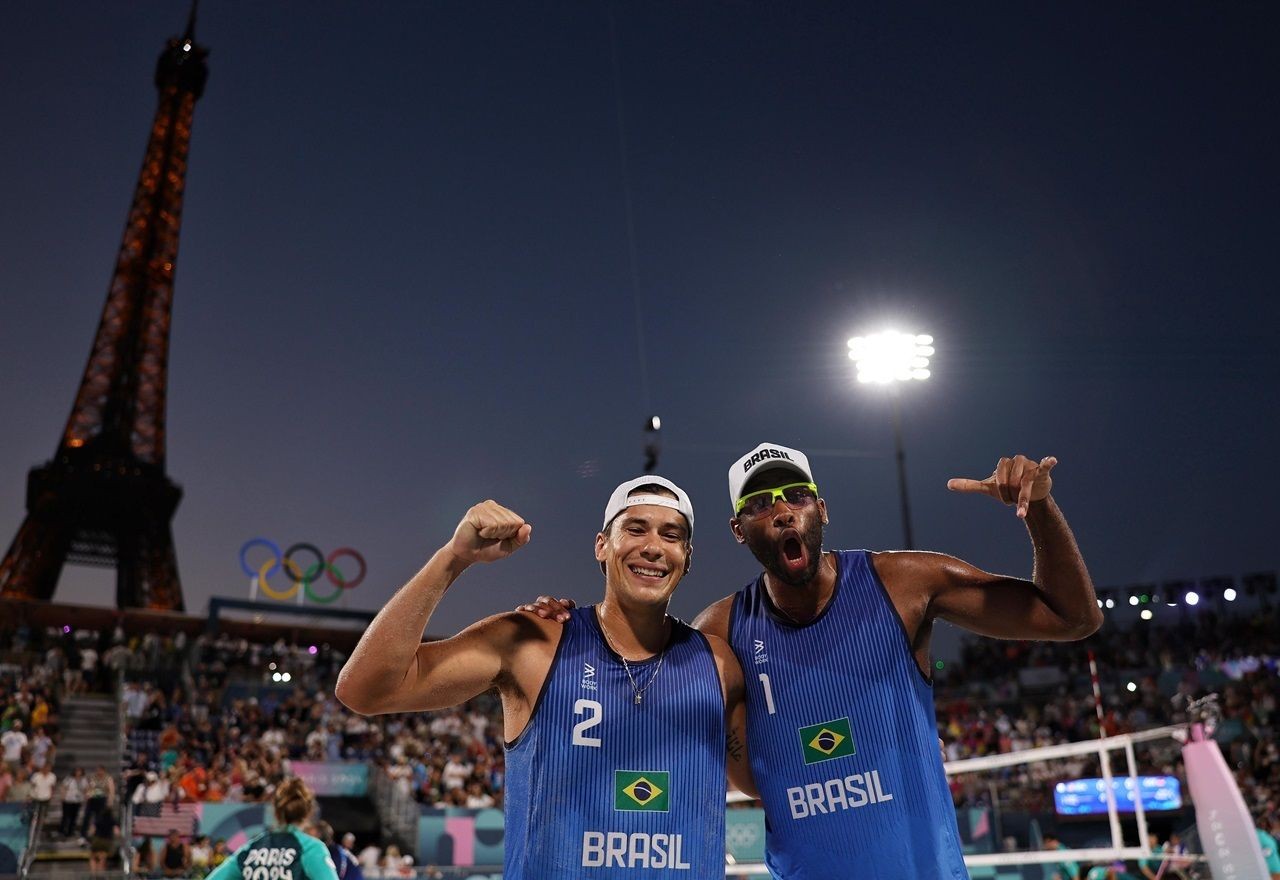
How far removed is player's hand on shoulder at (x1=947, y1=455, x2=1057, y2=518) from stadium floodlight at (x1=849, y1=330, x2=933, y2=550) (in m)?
12.5

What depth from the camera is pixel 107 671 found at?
70.9ft

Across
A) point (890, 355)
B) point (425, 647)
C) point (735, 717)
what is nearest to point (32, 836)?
point (425, 647)

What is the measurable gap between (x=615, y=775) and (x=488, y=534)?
79cm

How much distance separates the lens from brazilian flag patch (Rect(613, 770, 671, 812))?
9.59 ft

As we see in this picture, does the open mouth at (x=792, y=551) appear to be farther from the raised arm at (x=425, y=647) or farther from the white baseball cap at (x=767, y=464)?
the raised arm at (x=425, y=647)

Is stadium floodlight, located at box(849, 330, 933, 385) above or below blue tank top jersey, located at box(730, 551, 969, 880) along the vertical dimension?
above

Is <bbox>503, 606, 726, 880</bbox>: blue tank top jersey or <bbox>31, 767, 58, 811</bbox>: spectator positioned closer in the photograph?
<bbox>503, 606, 726, 880</bbox>: blue tank top jersey

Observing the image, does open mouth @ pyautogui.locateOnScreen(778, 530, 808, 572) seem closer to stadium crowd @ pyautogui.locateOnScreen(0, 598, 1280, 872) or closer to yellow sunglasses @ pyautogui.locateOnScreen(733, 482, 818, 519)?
yellow sunglasses @ pyautogui.locateOnScreen(733, 482, 818, 519)

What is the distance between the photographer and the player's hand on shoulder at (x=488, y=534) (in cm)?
289

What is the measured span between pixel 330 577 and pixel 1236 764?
81.1 feet

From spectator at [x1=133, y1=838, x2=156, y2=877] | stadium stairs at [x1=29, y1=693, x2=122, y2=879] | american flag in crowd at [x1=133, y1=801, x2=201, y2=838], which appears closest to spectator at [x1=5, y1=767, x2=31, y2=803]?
stadium stairs at [x1=29, y1=693, x2=122, y2=879]

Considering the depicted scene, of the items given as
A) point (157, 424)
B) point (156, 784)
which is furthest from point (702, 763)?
point (157, 424)

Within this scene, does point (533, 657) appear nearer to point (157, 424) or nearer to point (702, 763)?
point (702, 763)

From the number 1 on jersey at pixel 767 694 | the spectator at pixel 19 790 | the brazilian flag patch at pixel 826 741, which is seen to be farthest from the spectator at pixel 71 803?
the brazilian flag patch at pixel 826 741
